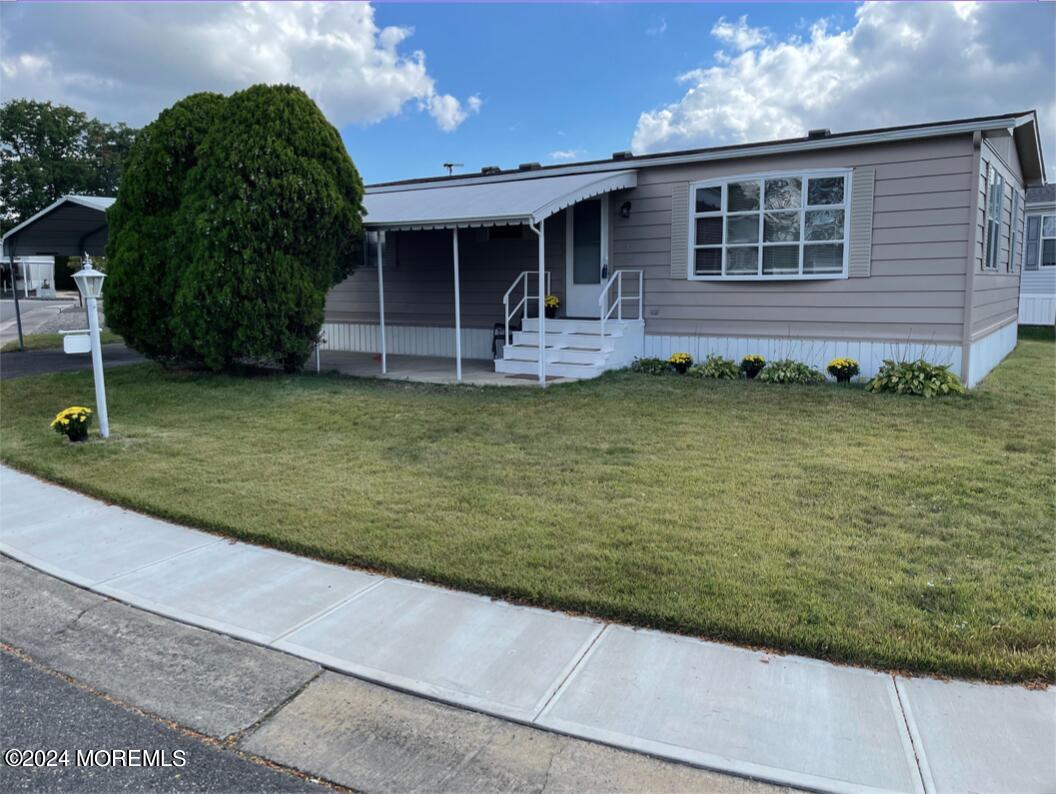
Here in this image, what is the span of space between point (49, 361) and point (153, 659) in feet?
44.8

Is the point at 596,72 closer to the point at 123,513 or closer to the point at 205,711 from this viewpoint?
the point at 123,513

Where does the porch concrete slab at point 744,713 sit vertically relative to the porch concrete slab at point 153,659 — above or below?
→ above

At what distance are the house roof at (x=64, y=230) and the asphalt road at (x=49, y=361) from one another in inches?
94.3

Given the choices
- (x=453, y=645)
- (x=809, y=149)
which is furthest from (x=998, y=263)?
(x=453, y=645)

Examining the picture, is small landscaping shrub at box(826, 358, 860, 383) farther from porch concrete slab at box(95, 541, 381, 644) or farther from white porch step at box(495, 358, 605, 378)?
porch concrete slab at box(95, 541, 381, 644)

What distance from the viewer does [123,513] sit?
545 cm

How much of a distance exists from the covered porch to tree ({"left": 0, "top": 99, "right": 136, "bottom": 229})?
42.3 meters

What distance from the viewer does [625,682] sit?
3.13m

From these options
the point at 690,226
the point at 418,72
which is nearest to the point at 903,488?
the point at 690,226

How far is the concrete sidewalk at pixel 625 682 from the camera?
2637 mm

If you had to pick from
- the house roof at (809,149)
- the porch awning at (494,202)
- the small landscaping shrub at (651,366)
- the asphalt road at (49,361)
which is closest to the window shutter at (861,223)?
the house roof at (809,149)

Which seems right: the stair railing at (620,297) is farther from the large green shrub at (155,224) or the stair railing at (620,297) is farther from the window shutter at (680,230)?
the large green shrub at (155,224)

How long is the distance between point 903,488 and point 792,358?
202 inches

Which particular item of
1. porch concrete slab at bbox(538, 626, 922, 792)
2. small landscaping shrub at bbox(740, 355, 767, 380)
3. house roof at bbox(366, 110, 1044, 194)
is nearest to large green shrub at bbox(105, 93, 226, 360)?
house roof at bbox(366, 110, 1044, 194)
